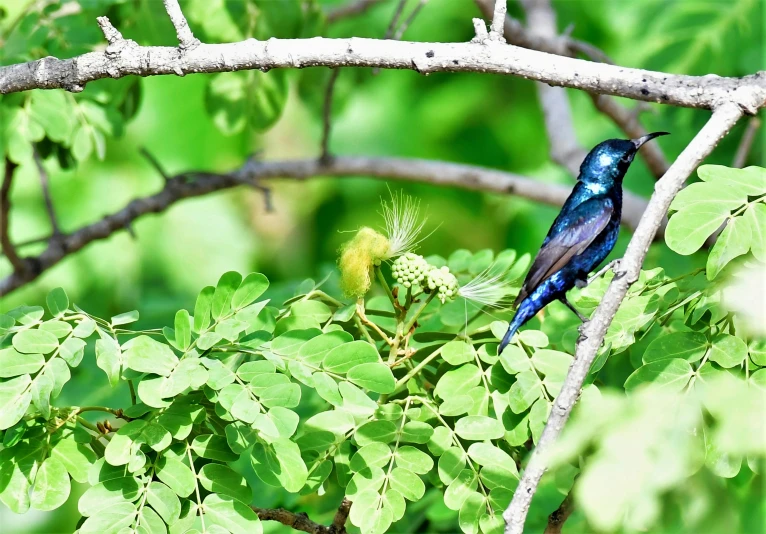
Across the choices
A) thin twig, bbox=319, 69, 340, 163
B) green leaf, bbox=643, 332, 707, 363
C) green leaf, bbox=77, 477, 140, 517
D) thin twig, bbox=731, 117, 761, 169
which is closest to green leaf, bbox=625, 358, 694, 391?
green leaf, bbox=643, 332, 707, 363

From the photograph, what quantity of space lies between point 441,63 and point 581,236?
2.41 feet

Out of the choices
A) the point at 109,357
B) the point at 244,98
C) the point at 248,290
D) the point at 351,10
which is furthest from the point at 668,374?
the point at 351,10

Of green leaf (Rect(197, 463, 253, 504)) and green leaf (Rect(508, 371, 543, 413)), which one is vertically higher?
green leaf (Rect(508, 371, 543, 413))

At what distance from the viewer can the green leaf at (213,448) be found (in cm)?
173

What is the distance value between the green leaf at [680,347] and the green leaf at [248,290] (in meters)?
0.81

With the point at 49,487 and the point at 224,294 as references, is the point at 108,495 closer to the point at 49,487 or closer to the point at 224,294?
the point at 49,487

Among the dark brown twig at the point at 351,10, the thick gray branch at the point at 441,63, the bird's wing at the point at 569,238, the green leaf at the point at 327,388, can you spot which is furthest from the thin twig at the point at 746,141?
the green leaf at the point at 327,388

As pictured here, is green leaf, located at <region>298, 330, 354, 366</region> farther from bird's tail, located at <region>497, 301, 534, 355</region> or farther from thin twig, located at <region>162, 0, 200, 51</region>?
thin twig, located at <region>162, 0, 200, 51</region>

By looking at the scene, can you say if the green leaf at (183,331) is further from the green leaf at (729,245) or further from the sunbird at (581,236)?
the green leaf at (729,245)

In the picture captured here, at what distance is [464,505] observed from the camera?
1792 mm

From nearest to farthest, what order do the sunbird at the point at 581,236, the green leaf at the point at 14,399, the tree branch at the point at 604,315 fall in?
the tree branch at the point at 604,315, the green leaf at the point at 14,399, the sunbird at the point at 581,236

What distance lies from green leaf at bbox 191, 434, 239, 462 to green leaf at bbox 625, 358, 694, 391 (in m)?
0.84

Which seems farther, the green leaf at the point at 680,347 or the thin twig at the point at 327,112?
Answer: the thin twig at the point at 327,112

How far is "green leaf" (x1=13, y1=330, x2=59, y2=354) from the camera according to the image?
1.67 metres
